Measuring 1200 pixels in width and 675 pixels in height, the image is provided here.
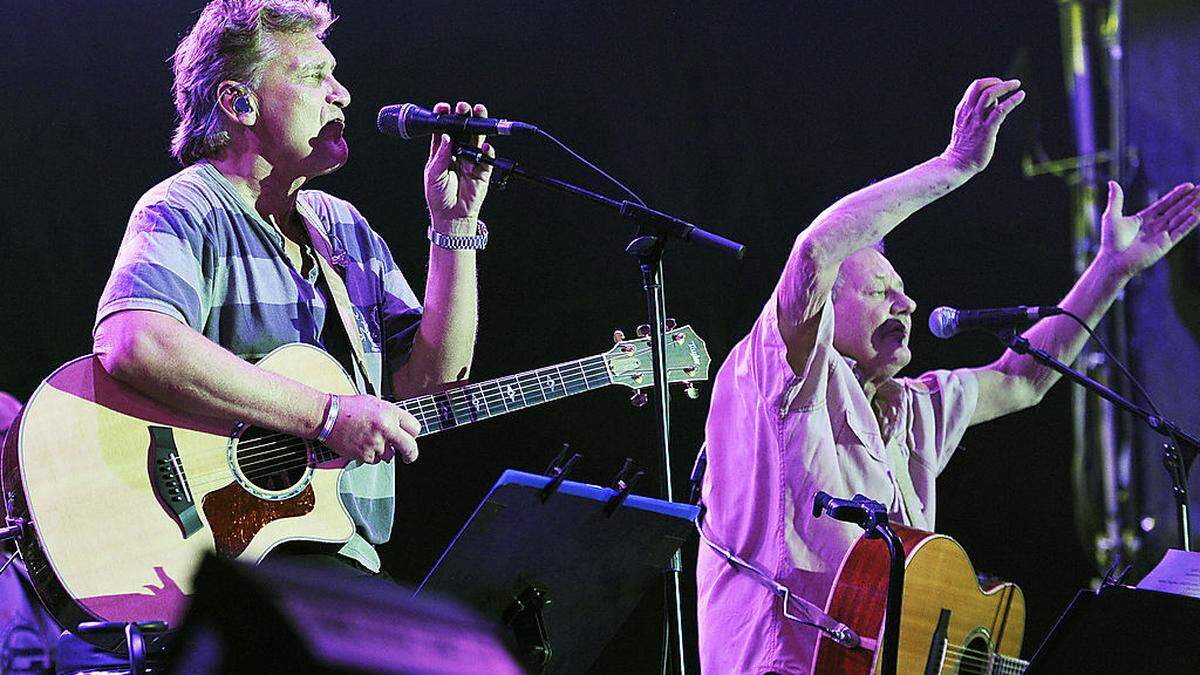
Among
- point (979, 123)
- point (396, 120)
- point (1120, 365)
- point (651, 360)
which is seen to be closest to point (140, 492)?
point (396, 120)

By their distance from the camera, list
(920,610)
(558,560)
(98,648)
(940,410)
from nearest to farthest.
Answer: (558,560)
(98,648)
(920,610)
(940,410)

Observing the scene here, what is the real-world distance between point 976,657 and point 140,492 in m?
2.16

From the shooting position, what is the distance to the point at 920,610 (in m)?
3.08

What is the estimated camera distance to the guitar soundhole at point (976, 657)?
3199 millimetres

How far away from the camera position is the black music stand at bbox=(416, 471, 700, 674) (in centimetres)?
210

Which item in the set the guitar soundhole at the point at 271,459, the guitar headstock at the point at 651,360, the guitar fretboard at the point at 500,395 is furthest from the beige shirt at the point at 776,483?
the guitar soundhole at the point at 271,459

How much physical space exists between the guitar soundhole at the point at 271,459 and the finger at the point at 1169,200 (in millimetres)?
3292

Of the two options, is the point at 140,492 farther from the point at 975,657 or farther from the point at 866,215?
the point at 975,657

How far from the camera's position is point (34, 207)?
3449 millimetres

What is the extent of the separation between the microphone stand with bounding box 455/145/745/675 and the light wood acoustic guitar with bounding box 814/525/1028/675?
0.50m

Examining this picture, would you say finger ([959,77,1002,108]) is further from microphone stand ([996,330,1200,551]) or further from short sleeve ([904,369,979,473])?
short sleeve ([904,369,979,473])

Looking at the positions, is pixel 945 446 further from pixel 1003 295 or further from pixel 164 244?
pixel 164 244

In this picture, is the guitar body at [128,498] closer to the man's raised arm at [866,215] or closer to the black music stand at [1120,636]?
the man's raised arm at [866,215]

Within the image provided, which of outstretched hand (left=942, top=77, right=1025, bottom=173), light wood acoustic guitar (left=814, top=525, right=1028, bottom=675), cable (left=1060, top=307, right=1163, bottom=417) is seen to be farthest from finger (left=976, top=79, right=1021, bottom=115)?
light wood acoustic guitar (left=814, top=525, right=1028, bottom=675)
